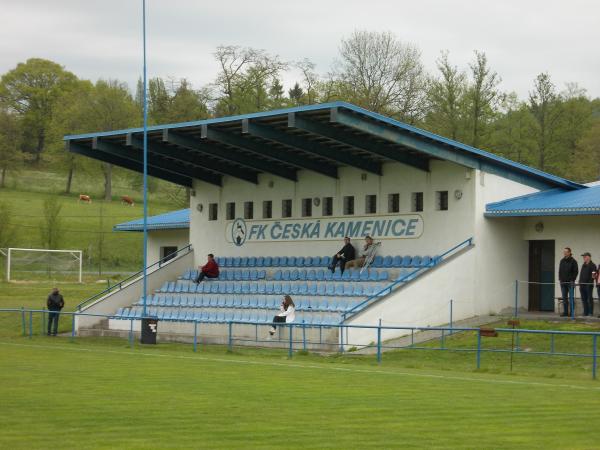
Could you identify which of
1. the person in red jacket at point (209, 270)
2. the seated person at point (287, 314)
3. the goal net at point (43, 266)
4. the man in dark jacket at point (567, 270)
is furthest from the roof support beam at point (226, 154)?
the goal net at point (43, 266)

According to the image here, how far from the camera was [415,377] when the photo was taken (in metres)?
18.8

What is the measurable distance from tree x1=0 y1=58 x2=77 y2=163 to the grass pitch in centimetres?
8912

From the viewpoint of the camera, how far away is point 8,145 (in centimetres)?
8562

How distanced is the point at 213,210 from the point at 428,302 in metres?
13.3

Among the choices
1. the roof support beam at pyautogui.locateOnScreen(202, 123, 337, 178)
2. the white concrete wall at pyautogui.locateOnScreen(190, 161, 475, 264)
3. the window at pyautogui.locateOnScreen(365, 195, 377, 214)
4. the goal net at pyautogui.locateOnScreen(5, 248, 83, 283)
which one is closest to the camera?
the white concrete wall at pyautogui.locateOnScreen(190, 161, 475, 264)

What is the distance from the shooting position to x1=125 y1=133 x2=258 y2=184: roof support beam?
3491cm

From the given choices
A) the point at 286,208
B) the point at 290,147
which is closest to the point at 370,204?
the point at 290,147

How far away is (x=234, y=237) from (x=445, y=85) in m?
21.5

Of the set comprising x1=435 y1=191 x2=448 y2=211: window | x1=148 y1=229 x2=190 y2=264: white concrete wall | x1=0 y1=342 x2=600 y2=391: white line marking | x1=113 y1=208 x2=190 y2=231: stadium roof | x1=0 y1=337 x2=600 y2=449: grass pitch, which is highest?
x1=435 y1=191 x2=448 y2=211: window

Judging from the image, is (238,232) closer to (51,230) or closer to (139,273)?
(139,273)

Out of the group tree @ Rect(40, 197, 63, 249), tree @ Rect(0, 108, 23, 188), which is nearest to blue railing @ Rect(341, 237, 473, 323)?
tree @ Rect(40, 197, 63, 249)

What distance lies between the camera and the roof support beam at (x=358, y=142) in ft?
94.9

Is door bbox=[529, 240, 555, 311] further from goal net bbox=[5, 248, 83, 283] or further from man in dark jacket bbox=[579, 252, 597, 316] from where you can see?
goal net bbox=[5, 248, 83, 283]

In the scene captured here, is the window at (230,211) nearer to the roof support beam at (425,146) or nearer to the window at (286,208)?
the window at (286,208)
